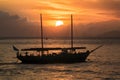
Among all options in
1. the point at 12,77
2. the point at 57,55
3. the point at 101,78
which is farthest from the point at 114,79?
the point at 57,55

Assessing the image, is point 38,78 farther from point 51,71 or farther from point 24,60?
point 24,60

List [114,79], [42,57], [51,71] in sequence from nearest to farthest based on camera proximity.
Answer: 1. [114,79]
2. [51,71]
3. [42,57]

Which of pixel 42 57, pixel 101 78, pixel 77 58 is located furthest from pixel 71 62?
pixel 101 78

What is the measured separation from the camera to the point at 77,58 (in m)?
81.1

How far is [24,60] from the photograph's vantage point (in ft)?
260

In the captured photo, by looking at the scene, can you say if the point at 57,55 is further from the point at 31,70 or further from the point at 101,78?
the point at 101,78

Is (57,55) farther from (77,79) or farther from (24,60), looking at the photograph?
(77,79)

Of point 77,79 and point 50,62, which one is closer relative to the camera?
point 77,79

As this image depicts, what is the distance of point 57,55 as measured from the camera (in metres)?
79.5

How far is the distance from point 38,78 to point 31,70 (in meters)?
12.5

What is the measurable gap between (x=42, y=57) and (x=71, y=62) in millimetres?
6949

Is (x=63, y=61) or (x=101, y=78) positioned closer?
(x=101, y=78)

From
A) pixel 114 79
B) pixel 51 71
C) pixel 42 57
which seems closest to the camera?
pixel 114 79

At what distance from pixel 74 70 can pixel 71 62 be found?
1283 cm
